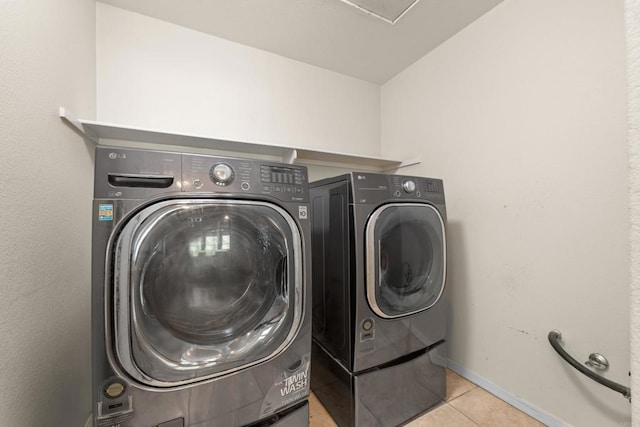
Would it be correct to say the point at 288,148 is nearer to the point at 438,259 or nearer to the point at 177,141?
the point at 177,141

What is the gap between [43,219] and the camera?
2.96 ft

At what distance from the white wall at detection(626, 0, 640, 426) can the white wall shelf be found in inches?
56.1

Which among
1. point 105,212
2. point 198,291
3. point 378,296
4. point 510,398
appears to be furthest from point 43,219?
point 510,398

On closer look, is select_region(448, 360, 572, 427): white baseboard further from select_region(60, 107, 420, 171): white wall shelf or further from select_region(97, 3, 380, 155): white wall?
select_region(97, 3, 380, 155): white wall

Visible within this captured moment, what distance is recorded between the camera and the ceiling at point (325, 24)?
56.6 inches

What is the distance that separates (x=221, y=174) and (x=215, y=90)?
1164 mm

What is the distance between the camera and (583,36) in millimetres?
1137

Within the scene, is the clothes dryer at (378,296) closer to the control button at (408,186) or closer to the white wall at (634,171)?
the control button at (408,186)

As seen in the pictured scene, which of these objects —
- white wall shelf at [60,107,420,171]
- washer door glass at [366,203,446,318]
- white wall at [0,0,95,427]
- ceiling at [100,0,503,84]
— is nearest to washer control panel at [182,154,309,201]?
washer door glass at [366,203,446,318]

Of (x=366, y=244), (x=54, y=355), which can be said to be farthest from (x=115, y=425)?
(x=366, y=244)

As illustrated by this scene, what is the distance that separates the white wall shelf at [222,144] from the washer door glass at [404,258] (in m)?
0.73

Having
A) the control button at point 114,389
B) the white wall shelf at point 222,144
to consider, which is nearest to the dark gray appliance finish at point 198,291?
the control button at point 114,389

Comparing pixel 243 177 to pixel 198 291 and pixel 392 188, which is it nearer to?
pixel 198 291

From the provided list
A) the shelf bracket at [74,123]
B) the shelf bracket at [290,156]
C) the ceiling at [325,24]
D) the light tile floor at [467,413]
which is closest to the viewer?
the shelf bracket at [74,123]
